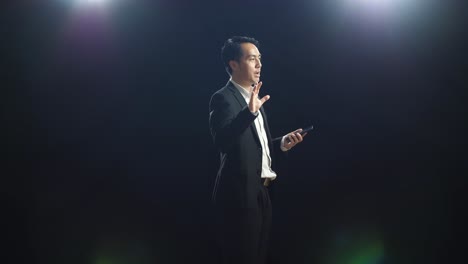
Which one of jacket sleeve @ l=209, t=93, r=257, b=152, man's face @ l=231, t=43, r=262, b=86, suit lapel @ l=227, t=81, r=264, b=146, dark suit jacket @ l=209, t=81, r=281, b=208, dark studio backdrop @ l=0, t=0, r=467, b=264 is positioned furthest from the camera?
dark studio backdrop @ l=0, t=0, r=467, b=264

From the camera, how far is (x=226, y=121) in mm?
2055

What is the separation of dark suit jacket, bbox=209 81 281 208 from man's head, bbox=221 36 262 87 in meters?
0.18

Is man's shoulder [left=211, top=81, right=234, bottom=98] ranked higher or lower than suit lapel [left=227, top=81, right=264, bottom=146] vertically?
higher

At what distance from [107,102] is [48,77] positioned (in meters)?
0.44

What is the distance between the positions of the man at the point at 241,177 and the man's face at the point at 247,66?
0.06 feet

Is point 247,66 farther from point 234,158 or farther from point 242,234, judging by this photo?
point 242,234

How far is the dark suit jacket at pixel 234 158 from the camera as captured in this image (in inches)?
79.7

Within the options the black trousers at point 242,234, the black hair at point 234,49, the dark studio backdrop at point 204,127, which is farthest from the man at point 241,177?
the dark studio backdrop at point 204,127

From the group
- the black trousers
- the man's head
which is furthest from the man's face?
the black trousers

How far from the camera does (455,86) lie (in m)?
3.08

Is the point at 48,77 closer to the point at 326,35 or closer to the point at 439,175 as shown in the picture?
the point at 326,35

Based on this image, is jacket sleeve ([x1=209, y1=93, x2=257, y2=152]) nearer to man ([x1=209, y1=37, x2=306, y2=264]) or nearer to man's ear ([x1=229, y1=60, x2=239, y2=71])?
man ([x1=209, y1=37, x2=306, y2=264])

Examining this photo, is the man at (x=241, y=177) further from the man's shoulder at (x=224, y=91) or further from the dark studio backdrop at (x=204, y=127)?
the dark studio backdrop at (x=204, y=127)

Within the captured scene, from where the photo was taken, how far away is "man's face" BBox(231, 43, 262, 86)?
2.27 m
